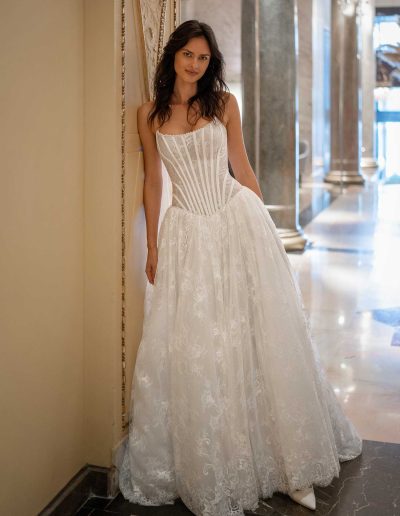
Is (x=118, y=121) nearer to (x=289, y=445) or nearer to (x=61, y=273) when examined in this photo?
(x=61, y=273)

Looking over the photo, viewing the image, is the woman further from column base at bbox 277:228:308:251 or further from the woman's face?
column base at bbox 277:228:308:251

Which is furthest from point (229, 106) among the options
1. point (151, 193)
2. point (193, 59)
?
point (151, 193)

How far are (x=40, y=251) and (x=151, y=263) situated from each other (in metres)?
0.64

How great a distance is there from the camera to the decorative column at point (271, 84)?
8641 mm

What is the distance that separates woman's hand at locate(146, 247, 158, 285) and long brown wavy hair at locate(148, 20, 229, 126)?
537 millimetres

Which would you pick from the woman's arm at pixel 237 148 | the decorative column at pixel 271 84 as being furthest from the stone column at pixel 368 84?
the woman's arm at pixel 237 148

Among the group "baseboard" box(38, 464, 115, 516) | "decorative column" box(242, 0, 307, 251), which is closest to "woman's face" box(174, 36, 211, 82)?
"baseboard" box(38, 464, 115, 516)

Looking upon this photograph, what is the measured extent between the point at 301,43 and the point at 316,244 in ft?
36.3

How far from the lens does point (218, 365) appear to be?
2.93 m

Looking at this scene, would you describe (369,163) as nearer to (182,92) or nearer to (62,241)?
(182,92)

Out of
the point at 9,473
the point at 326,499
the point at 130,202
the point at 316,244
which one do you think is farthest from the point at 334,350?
the point at 316,244

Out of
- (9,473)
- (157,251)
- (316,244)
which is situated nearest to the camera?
(9,473)

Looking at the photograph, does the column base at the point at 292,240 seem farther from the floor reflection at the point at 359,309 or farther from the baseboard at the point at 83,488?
the baseboard at the point at 83,488

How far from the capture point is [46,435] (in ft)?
9.08
